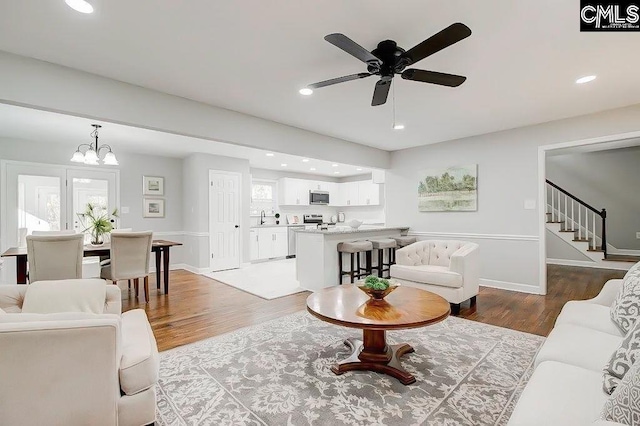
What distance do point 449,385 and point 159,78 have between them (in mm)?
3539

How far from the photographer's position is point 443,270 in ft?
12.2

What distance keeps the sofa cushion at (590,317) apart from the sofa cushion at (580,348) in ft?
0.24

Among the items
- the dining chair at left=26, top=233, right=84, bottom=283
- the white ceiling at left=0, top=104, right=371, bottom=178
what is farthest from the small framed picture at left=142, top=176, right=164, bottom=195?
the dining chair at left=26, top=233, right=84, bottom=283

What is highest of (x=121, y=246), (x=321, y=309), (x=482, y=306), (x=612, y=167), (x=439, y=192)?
(x=612, y=167)

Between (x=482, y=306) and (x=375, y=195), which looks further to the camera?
(x=375, y=195)

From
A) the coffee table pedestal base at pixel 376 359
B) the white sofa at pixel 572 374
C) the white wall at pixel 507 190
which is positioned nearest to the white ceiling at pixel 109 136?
the white wall at pixel 507 190

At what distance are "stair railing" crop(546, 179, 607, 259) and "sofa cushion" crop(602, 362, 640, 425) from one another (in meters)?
6.93

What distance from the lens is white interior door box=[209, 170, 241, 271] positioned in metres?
6.32

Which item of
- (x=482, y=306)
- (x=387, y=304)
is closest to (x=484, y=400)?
(x=387, y=304)

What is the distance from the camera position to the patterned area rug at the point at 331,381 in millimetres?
1761

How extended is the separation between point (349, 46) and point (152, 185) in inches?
230

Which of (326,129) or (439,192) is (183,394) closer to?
(326,129)

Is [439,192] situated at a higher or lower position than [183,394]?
higher

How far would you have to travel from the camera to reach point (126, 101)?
298 cm
